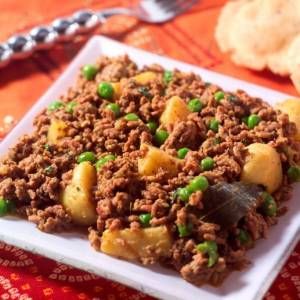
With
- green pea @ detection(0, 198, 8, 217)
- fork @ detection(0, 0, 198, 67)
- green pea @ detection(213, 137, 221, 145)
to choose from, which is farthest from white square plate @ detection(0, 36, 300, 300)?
fork @ detection(0, 0, 198, 67)

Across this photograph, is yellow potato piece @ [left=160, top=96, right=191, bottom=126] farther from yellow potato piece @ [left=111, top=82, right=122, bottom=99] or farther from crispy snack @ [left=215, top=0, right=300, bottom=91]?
crispy snack @ [left=215, top=0, right=300, bottom=91]

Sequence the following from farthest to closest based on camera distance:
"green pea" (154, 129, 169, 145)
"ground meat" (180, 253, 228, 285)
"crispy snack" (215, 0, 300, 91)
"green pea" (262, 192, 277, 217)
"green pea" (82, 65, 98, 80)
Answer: "crispy snack" (215, 0, 300, 91)
"green pea" (82, 65, 98, 80)
"green pea" (154, 129, 169, 145)
"green pea" (262, 192, 277, 217)
"ground meat" (180, 253, 228, 285)

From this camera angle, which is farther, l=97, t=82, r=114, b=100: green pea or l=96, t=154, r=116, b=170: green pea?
l=97, t=82, r=114, b=100: green pea

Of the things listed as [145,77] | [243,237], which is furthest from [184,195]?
[145,77]

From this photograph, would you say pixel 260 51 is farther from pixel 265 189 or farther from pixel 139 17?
pixel 265 189

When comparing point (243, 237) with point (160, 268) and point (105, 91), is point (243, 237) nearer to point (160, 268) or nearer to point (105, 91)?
point (160, 268)

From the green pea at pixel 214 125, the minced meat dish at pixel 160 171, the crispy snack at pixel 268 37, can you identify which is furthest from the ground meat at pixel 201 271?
the crispy snack at pixel 268 37

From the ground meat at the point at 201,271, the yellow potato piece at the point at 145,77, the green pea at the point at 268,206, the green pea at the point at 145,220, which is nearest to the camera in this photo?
the ground meat at the point at 201,271

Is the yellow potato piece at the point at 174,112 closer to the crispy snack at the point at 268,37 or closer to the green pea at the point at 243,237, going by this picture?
the green pea at the point at 243,237
